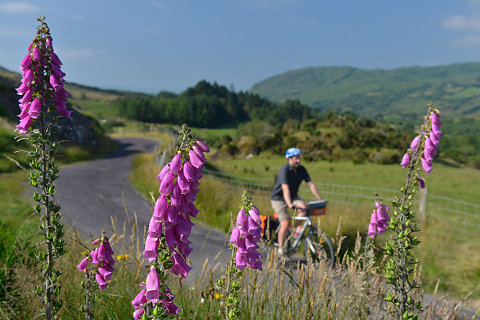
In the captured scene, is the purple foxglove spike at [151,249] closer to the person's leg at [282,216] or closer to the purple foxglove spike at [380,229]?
the purple foxglove spike at [380,229]

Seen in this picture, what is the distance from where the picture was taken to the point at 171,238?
6.45ft

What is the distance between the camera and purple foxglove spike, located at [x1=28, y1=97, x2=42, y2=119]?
2.78 m

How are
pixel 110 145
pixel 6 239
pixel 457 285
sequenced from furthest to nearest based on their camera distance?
pixel 110 145 < pixel 457 285 < pixel 6 239

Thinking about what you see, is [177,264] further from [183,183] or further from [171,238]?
[183,183]

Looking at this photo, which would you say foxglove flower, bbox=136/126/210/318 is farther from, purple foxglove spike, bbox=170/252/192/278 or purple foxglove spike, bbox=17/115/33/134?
purple foxglove spike, bbox=17/115/33/134

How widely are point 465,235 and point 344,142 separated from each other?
30323 mm

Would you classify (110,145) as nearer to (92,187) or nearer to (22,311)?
(92,187)

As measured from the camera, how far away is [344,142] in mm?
42031

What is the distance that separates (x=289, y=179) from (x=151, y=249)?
230 inches

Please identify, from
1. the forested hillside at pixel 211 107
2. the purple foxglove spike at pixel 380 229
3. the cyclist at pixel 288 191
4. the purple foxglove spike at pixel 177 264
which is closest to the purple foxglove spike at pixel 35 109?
the purple foxglove spike at pixel 177 264

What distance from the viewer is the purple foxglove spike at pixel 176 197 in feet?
6.19

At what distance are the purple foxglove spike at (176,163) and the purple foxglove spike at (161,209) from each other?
0.54ft

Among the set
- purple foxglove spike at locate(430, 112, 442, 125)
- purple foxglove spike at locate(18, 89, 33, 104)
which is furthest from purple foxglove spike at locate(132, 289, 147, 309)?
purple foxglove spike at locate(430, 112, 442, 125)

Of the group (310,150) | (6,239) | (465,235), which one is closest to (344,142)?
(310,150)
